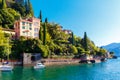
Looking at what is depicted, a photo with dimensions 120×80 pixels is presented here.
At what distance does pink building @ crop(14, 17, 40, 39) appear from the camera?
10006 cm

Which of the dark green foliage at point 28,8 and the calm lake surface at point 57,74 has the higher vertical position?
the dark green foliage at point 28,8

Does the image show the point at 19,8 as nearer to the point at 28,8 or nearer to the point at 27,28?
the point at 28,8

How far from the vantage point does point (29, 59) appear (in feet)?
287


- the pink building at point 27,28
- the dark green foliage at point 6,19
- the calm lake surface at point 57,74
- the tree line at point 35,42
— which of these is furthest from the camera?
the dark green foliage at point 6,19

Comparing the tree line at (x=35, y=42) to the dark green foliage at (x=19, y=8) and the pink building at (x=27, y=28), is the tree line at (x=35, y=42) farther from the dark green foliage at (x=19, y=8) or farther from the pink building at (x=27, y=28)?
the pink building at (x=27, y=28)

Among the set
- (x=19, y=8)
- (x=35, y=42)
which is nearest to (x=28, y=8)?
(x=19, y=8)

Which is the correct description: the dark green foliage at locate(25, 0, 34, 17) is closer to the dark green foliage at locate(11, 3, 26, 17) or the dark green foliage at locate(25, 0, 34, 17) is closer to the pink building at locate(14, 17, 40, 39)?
the dark green foliage at locate(11, 3, 26, 17)

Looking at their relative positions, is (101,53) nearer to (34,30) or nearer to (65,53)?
(65,53)

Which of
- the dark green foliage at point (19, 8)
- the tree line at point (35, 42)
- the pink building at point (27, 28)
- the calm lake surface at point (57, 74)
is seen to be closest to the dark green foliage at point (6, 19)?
the tree line at point (35, 42)

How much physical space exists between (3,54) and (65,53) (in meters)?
38.5

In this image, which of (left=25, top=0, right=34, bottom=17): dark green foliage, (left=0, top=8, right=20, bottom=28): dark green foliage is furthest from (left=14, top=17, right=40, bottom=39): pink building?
(left=25, top=0, right=34, bottom=17): dark green foliage

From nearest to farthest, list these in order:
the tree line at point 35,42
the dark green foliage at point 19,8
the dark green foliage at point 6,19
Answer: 1. the tree line at point 35,42
2. the dark green foliage at point 6,19
3. the dark green foliage at point 19,8

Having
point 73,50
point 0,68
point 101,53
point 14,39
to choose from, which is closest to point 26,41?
point 14,39

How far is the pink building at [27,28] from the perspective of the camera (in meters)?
100
